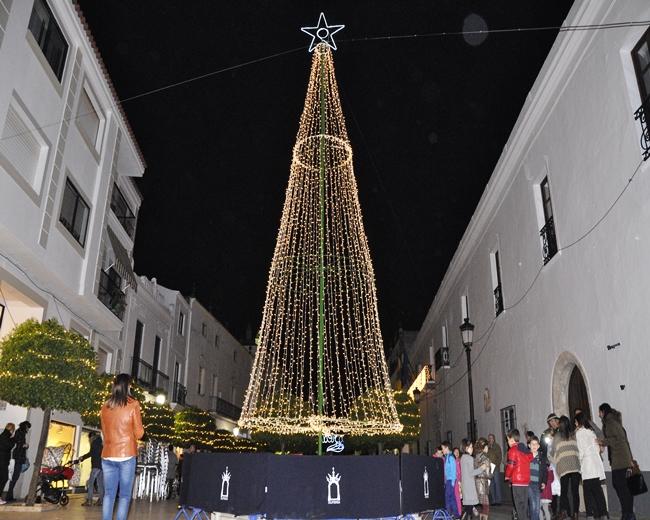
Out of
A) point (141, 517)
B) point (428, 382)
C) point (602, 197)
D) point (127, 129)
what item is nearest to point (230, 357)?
point (428, 382)

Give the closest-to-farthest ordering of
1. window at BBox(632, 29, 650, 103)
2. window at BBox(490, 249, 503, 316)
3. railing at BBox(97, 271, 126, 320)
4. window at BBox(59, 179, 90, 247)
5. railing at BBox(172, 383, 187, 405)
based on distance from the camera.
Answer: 1. window at BBox(632, 29, 650, 103)
2. window at BBox(59, 179, 90, 247)
3. window at BBox(490, 249, 503, 316)
4. railing at BBox(97, 271, 126, 320)
5. railing at BBox(172, 383, 187, 405)

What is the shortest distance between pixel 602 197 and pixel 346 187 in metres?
5.73

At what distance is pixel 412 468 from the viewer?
7.64 m

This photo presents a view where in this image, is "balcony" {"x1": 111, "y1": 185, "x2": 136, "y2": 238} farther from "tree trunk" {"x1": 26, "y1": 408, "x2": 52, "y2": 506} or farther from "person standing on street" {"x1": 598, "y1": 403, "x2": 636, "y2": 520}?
"person standing on street" {"x1": 598, "y1": 403, "x2": 636, "y2": 520}

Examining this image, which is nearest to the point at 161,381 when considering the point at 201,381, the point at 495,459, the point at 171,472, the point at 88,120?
the point at 201,381

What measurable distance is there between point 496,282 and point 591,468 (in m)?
9.90

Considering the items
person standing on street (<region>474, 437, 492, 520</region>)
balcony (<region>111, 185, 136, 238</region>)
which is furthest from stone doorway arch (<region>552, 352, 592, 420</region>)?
balcony (<region>111, 185, 136, 238</region>)

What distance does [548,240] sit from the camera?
1327 cm

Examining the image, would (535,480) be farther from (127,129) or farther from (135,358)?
(135,358)

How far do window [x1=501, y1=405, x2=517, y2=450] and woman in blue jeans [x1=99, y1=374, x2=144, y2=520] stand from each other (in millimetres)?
11589

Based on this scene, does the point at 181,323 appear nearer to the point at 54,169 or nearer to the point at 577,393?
the point at 54,169

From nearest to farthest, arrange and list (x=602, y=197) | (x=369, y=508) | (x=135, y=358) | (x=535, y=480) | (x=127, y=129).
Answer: (x=369, y=508) < (x=535, y=480) < (x=602, y=197) < (x=127, y=129) < (x=135, y=358)

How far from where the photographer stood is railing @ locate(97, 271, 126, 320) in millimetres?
20050

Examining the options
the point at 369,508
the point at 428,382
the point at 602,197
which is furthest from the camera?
the point at 428,382
